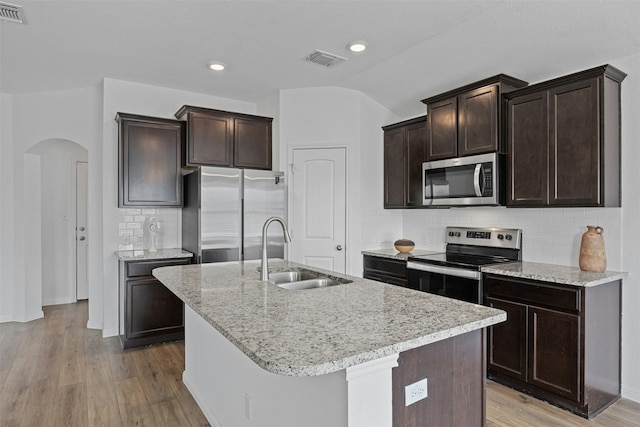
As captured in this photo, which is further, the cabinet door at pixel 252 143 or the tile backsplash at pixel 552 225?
the cabinet door at pixel 252 143

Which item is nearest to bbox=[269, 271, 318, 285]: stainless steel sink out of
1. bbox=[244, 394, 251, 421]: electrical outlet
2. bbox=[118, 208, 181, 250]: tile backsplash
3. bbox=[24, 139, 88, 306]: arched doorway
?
bbox=[244, 394, 251, 421]: electrical outlet

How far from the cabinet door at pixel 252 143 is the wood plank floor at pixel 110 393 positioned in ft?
6.85

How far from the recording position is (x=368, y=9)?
279 centimetres

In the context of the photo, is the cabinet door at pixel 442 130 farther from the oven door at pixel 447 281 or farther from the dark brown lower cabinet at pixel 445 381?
the dark brown lower cabinet at pixel 445 381

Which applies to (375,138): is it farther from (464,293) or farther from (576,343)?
(576,343)

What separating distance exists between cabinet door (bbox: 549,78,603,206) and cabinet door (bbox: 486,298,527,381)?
34.3 inches

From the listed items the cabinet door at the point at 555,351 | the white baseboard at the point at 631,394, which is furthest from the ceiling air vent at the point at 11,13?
the white baseboard at the point at 631,394

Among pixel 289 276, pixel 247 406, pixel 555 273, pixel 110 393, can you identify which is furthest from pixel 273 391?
pixel 555 273

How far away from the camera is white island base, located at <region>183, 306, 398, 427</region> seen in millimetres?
1208

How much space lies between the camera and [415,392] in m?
1.41

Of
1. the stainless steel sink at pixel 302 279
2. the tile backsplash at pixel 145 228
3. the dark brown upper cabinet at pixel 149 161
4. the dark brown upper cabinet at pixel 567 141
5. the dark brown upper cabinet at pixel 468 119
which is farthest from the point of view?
the tile backsplash at pixel 145 228

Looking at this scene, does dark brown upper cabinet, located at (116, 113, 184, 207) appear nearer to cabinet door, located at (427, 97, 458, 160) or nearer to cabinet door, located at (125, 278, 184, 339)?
cabinet door, located at (125, 278, 184, 339)

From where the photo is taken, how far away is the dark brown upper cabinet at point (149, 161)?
13.4 ft

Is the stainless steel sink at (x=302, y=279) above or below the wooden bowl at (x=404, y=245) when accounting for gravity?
below
